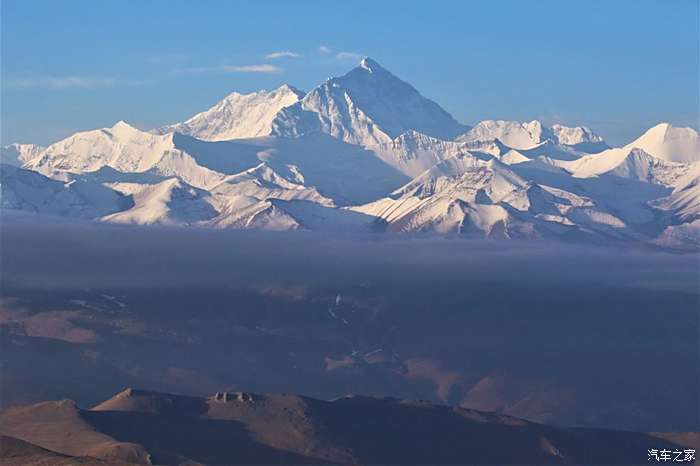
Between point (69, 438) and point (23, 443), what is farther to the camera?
point (69, 438)

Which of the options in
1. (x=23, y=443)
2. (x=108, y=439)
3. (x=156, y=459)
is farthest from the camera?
(x=108, y=439)

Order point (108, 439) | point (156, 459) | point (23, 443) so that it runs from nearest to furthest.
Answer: point (23, 443) < point (156, 459) < point (108, 439)

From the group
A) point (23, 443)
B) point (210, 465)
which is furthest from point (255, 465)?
point (23, 443)

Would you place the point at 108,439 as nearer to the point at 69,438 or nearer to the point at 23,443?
the point at 69,438

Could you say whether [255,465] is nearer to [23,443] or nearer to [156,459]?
[156,459]

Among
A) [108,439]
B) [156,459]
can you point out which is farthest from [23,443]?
[108,439]

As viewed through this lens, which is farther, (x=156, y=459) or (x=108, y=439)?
(x=108, y=439)

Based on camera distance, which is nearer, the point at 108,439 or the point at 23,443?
the point at 23,443
